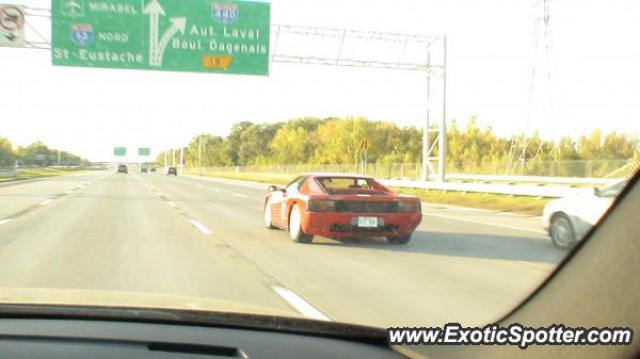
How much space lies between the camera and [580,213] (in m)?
4.36

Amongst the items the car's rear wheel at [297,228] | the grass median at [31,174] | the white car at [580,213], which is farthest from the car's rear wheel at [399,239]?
the grass median at [31,174]

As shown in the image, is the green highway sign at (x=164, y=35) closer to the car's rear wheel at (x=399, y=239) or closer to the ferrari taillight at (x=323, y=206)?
the car's rear wheel at (x=399, y=239)

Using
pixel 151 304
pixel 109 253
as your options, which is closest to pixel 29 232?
pixel 109 253

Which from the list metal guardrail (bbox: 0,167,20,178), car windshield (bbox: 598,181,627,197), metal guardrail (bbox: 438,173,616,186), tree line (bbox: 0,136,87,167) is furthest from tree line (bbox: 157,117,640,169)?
tree line (bbox: 0,136,87,167)

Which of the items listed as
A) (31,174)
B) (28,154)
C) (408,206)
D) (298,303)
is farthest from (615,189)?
(28,154)

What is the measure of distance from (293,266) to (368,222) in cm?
231

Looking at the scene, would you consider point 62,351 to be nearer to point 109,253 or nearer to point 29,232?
point 109,253

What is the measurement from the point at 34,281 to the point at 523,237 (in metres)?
9.00

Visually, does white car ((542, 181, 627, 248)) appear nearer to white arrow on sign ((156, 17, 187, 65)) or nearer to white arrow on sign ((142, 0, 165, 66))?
white arrow on sign ((156, 17, 187, 65))

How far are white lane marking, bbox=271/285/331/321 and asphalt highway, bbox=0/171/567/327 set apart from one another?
0.02 m

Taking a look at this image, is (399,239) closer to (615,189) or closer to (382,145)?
(615,189)

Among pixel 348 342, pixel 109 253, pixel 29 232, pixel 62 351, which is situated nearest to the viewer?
pixel 62 351

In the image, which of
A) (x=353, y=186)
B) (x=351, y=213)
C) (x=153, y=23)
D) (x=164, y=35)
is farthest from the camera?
(x=164, y=35)

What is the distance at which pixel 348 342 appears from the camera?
113 inches
